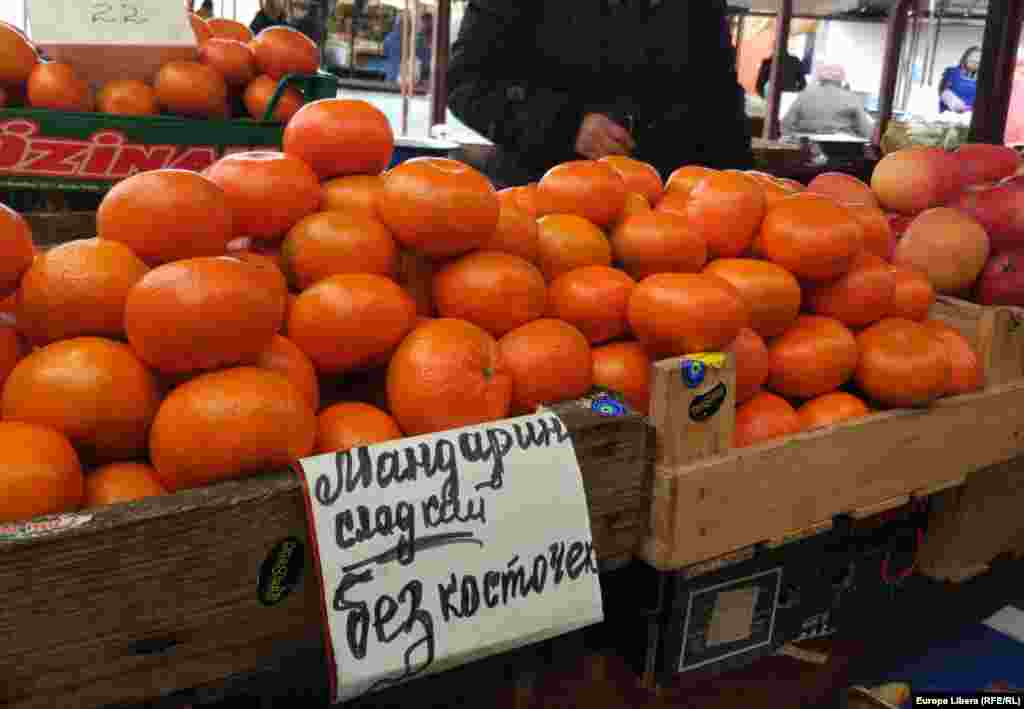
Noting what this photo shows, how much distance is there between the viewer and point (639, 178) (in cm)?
139

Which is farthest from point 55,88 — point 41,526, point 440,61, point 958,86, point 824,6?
point 958,86

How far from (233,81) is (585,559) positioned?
1705 mm

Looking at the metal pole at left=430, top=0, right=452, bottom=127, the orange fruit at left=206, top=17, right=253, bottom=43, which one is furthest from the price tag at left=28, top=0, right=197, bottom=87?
the metal pole at left=430, top=0, right=452, bottom=127

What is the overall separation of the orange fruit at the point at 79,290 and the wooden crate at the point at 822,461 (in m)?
0.58

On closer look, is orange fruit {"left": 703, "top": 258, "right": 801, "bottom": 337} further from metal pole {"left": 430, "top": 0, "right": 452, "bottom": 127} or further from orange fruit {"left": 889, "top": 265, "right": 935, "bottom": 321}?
metal pole {"left": 430, "top": 0, "right": 452, "bottom": 127}

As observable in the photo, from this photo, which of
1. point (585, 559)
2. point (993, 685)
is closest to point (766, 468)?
point (585, 559)

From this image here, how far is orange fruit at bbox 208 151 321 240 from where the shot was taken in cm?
103

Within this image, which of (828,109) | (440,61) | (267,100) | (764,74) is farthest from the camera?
(764,74)

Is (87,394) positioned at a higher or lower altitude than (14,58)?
lower

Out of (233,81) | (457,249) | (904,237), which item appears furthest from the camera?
(233,81)

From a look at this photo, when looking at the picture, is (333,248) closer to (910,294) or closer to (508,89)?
(910,294)

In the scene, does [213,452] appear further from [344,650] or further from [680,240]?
[680,240]

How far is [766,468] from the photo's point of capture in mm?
1092

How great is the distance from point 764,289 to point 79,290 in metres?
0.82
